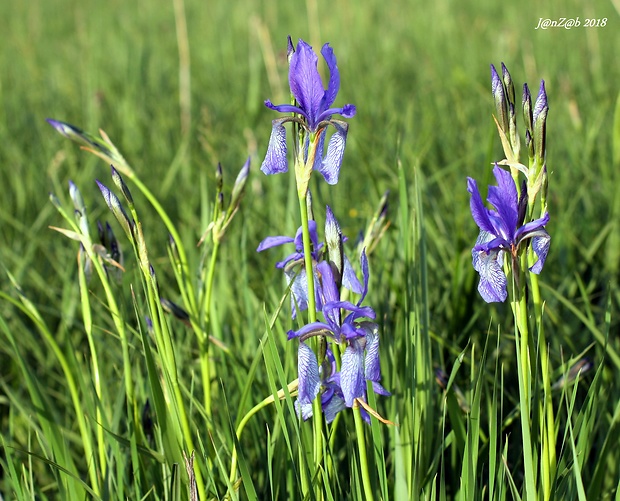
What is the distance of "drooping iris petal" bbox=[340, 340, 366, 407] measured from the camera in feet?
2.50

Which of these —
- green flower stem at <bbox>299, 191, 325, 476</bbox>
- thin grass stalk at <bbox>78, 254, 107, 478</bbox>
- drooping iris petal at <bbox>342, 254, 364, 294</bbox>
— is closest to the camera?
green flower stem at <bbox>299, 191, 325, 476</bbox>

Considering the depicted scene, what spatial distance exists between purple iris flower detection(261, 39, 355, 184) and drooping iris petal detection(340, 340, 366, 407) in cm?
18

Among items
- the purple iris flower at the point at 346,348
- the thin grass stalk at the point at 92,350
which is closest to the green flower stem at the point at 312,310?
the purple iris flower at the point at 346,348

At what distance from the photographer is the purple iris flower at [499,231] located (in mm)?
777

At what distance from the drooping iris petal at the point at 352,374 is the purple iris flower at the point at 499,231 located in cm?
15

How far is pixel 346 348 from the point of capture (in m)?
0.79

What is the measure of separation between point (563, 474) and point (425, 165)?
5.54 feet

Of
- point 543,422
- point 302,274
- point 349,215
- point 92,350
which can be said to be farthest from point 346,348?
point 349,215

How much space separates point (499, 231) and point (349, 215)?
1.39 meters

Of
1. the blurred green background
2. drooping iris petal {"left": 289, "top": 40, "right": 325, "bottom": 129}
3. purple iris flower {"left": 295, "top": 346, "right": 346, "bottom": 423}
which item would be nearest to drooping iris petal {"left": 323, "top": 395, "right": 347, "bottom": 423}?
purple iris flower {"left": 295, "top": 346, "right": 346, "bottom": 423}

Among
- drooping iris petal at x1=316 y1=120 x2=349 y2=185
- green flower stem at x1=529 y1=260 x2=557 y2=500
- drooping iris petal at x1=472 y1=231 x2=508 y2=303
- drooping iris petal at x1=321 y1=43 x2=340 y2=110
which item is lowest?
green flower stem at x1=529 y1=260 x2=557 y2=500

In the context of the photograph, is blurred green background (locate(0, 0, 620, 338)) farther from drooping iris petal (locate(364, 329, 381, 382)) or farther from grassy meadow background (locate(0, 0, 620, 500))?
drooping iris petal (locate(364, 329, 381, 382))

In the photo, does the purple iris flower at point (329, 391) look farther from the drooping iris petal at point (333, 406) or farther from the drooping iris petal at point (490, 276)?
the drooping iris petal at point (490, 276)

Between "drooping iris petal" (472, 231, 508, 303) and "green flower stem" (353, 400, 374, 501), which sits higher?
"drooping iris petal" (472, 231, 508, 303)
